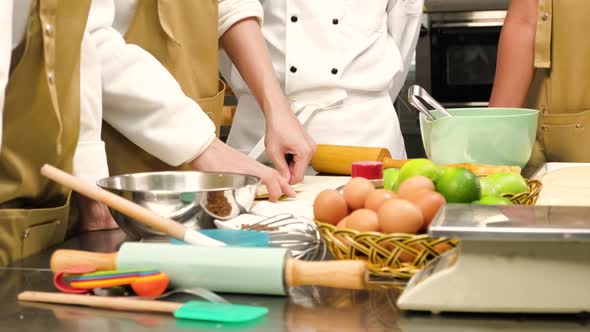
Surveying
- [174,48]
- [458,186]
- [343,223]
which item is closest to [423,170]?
[458,186]

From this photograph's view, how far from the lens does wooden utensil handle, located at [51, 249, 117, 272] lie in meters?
0.97

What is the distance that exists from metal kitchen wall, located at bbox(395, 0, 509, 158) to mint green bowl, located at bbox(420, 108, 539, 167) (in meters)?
2.04

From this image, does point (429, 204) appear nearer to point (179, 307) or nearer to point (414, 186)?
point (414, 186)

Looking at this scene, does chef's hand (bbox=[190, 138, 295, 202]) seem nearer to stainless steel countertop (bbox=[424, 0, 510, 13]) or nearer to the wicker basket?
the wicker basket

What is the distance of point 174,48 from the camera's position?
1.77 meters

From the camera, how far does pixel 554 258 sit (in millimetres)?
846

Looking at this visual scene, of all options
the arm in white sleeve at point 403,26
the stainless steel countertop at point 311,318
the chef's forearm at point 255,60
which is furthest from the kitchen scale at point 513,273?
the arm in white sleeve at point 403,26

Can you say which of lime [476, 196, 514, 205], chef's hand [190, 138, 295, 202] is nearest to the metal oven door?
chef's hand [190, 138, 295, 202]

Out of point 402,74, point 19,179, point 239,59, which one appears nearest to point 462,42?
point 402,74

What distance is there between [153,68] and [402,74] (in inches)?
49.0

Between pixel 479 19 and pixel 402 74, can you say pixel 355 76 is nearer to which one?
pixel 402 74

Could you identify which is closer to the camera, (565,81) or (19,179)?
(19,179)

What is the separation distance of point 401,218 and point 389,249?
38mm

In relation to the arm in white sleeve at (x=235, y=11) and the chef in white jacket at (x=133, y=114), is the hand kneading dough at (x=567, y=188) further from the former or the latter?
the arm in white sleeve at (x=235, y=11)
